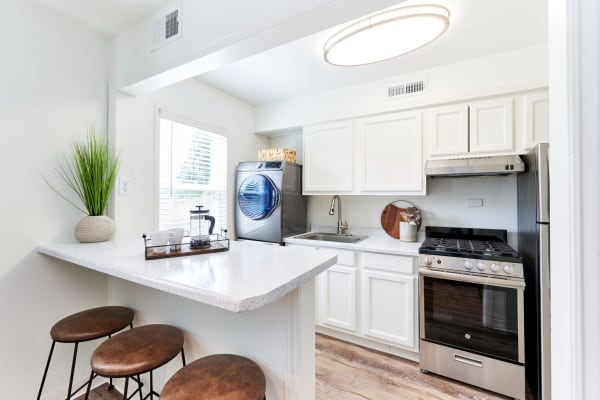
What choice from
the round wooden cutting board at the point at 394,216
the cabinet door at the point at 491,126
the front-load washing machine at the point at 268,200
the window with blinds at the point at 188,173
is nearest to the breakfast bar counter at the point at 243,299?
the window with blinds at the point at 188,173

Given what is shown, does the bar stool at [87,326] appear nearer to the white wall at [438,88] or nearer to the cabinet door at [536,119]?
the white wall at [438,88]

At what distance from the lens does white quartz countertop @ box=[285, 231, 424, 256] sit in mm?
2055

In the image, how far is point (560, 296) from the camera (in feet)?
1.89

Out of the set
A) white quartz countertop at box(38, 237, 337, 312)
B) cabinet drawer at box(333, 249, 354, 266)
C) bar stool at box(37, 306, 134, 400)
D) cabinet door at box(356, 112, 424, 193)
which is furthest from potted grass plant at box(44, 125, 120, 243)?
cabinet door at box(356, 112, 424, 193)

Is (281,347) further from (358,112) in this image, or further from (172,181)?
(358,112)

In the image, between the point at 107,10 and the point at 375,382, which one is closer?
the point at 107,10

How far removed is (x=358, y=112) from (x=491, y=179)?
136cm

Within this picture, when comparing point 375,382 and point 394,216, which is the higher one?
point 394,216

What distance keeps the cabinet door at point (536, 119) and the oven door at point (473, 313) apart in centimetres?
108

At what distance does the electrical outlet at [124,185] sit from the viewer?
1.85m

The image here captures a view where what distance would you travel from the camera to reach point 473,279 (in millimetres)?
1737

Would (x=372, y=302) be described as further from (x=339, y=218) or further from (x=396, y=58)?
(x=396, y=58)

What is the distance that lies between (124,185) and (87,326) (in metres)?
0.99

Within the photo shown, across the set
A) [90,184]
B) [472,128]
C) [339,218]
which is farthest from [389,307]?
[90,184]
